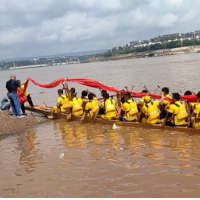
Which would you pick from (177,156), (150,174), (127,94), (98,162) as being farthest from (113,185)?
(127,94)

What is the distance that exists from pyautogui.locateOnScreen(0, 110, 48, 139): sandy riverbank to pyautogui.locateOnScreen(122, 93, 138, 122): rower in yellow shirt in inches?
154

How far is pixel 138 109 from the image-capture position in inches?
396

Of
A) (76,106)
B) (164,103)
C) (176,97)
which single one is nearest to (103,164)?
(176,97)

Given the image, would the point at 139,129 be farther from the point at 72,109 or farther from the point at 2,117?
the point at 2,117

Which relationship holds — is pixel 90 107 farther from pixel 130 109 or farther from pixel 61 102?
pixel 61 102

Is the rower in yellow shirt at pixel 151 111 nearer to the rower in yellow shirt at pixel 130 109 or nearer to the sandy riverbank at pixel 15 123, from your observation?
the rower in yellow shirt at pixel 130 109

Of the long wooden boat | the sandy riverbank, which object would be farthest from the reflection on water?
the sandy riverbank

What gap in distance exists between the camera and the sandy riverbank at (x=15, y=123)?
35.1 ft

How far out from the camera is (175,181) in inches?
211

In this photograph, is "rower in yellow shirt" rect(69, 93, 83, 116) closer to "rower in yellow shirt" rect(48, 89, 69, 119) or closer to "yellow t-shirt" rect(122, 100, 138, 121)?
"rower in yellow shirt" rect(48, 89, 69, 119)

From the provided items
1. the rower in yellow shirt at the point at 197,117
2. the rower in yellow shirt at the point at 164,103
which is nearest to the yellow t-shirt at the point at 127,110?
the rower in yellow shirt at the point at 164,103

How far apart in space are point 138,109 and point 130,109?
50 centimetres

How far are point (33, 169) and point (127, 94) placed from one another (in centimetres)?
435

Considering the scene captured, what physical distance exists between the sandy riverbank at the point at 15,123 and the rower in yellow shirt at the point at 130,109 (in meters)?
3.92
